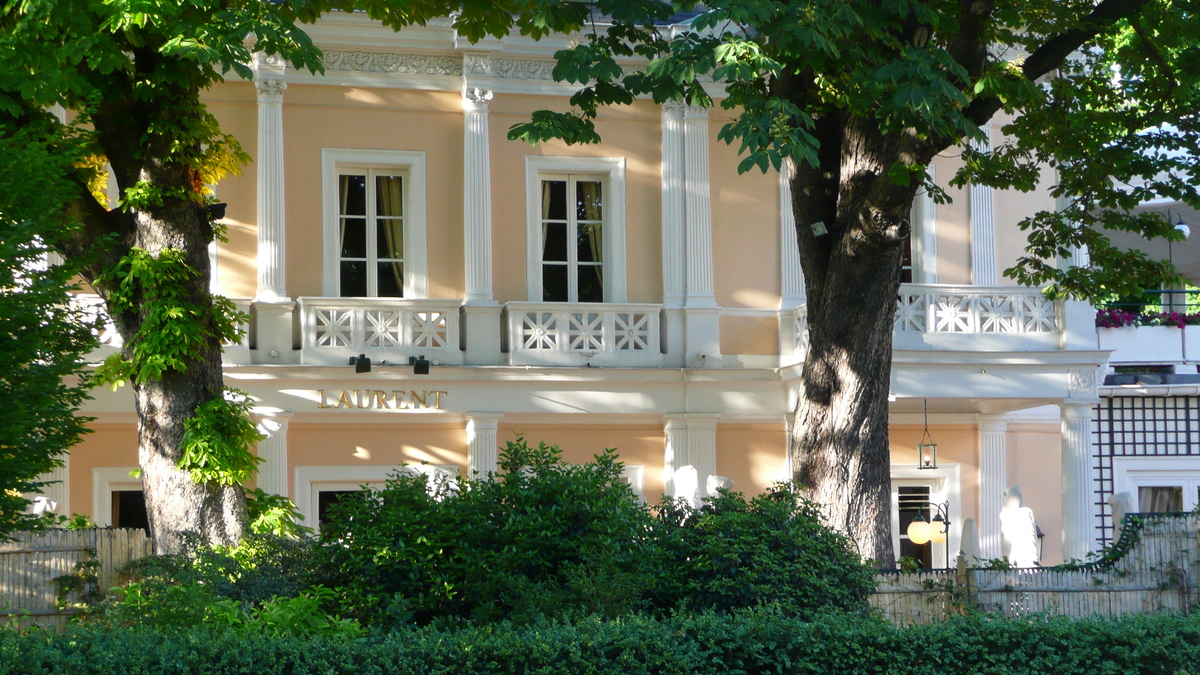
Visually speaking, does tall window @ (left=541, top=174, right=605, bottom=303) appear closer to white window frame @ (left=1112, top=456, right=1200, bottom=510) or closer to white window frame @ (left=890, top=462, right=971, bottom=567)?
white window frame @ (left=890, top=462, right=971, bottom=567)

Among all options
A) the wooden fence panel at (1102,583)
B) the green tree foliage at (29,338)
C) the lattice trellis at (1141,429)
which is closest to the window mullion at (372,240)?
the wooden fence panel at (1102,583)

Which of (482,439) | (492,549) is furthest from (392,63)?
(492,549)

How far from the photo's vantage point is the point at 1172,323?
19.6 metres

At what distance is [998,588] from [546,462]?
12.3 ft

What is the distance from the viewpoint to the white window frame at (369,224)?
1689 cm

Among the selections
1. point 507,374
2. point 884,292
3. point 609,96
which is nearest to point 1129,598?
point 884,292

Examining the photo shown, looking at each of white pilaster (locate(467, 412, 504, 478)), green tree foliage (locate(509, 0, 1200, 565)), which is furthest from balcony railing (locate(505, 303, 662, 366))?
green tree foliage (locate(509, 0, 1200, 565))

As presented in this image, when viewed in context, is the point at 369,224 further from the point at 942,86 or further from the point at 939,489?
the point at 942,86

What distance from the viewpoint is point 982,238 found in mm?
17781

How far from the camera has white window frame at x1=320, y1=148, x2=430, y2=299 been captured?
1689 centimetres

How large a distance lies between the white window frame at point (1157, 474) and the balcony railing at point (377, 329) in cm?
1061

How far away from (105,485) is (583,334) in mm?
6694

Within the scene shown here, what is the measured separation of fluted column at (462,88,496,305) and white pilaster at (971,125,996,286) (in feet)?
22.8

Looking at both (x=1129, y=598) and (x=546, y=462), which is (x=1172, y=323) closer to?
(x=1129, y=598)
